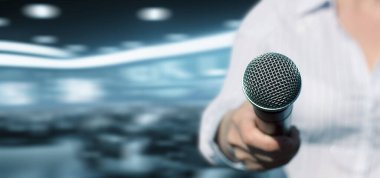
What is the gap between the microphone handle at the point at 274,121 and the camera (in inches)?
15.6

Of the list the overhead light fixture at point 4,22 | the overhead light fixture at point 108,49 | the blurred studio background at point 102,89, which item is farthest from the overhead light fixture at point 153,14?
the overhead light fixture at point 4,22

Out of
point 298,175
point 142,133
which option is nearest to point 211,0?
point 142,133

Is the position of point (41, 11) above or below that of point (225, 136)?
above

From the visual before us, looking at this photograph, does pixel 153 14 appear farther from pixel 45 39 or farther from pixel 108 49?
pixel 45 39

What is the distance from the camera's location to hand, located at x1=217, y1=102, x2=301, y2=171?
435 millimetres

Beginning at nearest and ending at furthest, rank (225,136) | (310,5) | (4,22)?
(225,136), (310,5), (4,22)

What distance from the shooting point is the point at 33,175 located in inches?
66.8

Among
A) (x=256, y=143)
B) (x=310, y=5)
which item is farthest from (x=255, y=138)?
(x=310, y=5)

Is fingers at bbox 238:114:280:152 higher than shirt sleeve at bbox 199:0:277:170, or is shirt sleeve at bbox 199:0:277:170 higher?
shirt sleeve at bbox 199:0:277:170

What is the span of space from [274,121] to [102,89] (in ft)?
4.38

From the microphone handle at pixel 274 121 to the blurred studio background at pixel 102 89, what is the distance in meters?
1.22

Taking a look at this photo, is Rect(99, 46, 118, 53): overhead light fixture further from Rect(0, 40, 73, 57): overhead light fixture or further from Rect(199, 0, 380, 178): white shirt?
Rect(199, 0, 380, 178): white shirt

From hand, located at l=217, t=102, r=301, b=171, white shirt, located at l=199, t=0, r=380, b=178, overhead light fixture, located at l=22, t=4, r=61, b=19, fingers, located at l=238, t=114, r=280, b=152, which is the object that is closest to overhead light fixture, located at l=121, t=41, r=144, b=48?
overhead light fixture, located at l=22, t=4, r=61, b=19

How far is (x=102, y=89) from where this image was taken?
168cm
